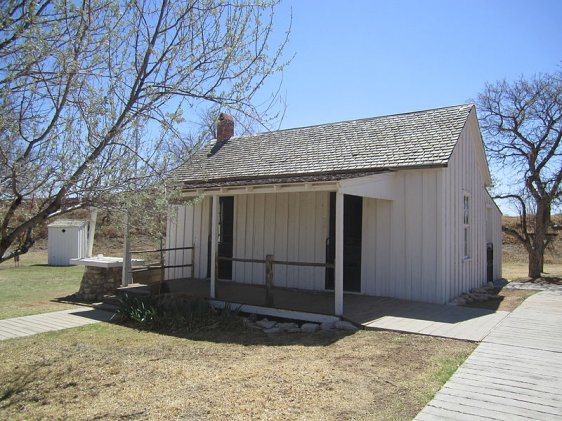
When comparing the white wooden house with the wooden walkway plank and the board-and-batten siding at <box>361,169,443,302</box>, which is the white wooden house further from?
the wooden walkway plank

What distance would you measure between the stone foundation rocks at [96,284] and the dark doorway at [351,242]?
5726mm

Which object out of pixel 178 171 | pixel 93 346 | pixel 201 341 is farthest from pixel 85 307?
pixel 178 171

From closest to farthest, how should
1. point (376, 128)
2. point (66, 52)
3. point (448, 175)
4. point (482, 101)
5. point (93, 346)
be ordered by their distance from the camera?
point (66, 52)
point (93, 346)
point (448, 175)
point (376, 128)
point (482, 101)

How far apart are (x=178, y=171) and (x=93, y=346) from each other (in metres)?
3.76

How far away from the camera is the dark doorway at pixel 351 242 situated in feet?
35.0

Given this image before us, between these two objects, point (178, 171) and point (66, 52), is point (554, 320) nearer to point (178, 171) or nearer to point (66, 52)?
point (178, 171)

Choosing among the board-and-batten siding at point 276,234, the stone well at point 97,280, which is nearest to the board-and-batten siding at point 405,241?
the board-and-batten siding at point 276,234

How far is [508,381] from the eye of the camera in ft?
16.1

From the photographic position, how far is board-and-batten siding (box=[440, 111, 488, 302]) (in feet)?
32.2

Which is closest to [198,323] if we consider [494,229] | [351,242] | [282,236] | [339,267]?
[339,267]

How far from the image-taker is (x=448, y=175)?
10070mm

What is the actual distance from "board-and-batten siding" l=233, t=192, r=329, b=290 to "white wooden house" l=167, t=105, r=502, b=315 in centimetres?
3

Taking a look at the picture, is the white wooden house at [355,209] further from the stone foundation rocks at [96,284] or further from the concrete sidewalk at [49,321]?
the concrete sidewalk at [49,321]

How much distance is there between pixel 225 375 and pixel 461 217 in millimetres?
7646
